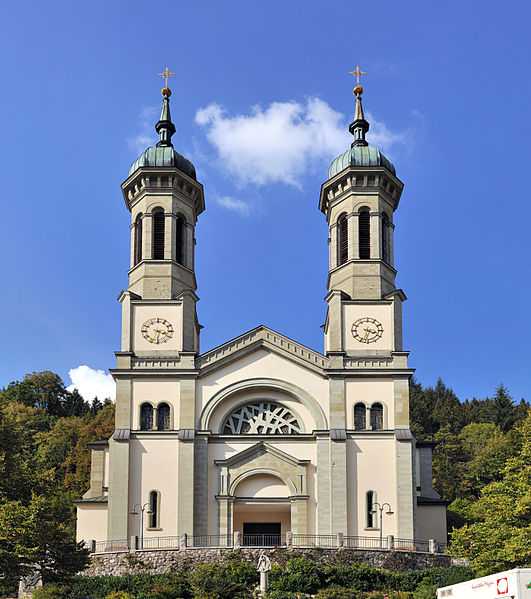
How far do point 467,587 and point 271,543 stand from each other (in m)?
24.2

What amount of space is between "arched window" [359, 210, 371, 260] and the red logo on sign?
30.2m

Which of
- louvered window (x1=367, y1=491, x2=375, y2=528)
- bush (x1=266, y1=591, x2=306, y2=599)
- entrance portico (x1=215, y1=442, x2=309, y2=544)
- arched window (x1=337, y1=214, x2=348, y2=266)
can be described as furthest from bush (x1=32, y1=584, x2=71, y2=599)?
arched window (x1=337, y1=214, x2=348, y2=266)

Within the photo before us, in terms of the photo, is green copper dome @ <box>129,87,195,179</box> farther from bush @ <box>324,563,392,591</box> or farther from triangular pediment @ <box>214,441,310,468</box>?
bush @ <box>324,563,392,591</box>

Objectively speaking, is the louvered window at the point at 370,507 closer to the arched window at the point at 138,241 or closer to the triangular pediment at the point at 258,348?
the triangular pediment at the point at 258,348

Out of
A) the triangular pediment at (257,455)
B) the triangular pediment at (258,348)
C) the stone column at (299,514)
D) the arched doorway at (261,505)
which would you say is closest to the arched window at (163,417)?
the triangular pediment at (258,348)

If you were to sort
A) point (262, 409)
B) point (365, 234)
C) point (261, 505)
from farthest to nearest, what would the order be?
point (365, 234)
point (262, 409)
point (261, 505)

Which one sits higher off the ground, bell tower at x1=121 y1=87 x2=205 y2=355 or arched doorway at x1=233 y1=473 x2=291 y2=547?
bell tower at x1=121 y1=87 x2=205 y2=355

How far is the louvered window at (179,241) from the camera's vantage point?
51.2 metres

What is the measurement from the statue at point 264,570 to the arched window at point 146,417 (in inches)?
439

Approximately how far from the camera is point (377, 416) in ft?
156

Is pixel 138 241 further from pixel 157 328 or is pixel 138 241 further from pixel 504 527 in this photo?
pixel 504 527

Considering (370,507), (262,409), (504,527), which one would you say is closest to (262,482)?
(262,409)

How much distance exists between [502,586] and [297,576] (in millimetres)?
17926

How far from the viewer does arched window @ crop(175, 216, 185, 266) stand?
51250 millimetres
